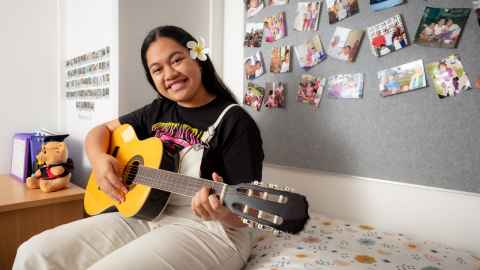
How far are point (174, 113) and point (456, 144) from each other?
859mm

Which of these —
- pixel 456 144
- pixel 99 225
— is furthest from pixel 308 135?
pixel 99 225

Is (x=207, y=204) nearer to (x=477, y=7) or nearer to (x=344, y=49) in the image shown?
(x=344, y=49)

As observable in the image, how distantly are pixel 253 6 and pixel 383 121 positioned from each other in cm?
75

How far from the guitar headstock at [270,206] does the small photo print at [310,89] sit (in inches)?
24.9

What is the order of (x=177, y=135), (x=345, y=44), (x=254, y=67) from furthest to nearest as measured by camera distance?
(x=254, y=67) < (x=345, y=44) < (x=177, y=135)

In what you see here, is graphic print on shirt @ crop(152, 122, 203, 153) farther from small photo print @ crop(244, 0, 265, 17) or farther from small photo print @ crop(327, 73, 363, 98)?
small photo print @ crop(244, 0, 265, 17)

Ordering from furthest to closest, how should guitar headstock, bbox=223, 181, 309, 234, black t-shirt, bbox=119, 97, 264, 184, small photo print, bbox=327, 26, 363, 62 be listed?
small photo print, bbox=327, 26, 363, 62 < black t-shirt, bbox=119, 97, 264, 184 < guitar headstock, bbox=223, 181, 309, 234

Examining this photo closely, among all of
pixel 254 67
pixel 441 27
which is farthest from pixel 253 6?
pixel 441 27

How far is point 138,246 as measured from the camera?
26.0 inches

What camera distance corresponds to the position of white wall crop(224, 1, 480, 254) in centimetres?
84

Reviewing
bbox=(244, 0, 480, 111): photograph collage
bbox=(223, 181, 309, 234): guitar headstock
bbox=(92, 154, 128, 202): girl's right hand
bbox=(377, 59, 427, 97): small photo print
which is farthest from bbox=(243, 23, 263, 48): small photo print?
bbox=(223, 181, 309, 234): guitar headstock

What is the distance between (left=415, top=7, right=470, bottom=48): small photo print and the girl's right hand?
987mm

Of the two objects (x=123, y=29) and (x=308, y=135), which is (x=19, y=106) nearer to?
(x=123, y=29)

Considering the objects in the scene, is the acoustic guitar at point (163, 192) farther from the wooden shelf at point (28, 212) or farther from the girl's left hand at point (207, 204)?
the wooden shelf at point (28, 212)
